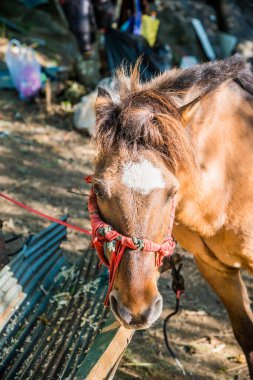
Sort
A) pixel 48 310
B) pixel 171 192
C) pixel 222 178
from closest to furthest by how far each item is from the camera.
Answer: pixel 171 192 → pixel 222 178 → pixel 48 310

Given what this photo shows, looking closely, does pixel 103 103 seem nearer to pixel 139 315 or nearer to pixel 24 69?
pixel 139 315

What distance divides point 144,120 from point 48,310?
1789 millimetres

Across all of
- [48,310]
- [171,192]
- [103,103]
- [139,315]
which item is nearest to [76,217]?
[48,310]

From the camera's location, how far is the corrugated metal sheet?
3.01 metres

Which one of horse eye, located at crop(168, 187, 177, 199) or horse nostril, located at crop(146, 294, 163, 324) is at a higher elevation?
horse eye, located at crop(168, 187, 177, 199)

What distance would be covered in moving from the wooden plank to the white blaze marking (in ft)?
3.21

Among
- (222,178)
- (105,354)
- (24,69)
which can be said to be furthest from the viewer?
(24,69)

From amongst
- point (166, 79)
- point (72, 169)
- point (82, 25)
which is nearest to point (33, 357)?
point (166, 79)

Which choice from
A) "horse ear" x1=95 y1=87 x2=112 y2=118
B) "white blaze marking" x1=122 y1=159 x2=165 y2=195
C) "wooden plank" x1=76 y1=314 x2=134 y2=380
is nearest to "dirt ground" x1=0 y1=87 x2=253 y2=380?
"horse ear" x1=95 y1=87 x2=112 y2=118

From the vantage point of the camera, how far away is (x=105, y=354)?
2.63 m

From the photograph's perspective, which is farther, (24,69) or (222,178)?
(24,69)

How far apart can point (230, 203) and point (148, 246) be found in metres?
0.81

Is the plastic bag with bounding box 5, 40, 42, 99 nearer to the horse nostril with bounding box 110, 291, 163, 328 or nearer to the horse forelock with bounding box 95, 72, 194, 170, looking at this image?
the horse forelock with bounding box 95, 72, 194, 170

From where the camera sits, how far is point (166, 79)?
109 inches
